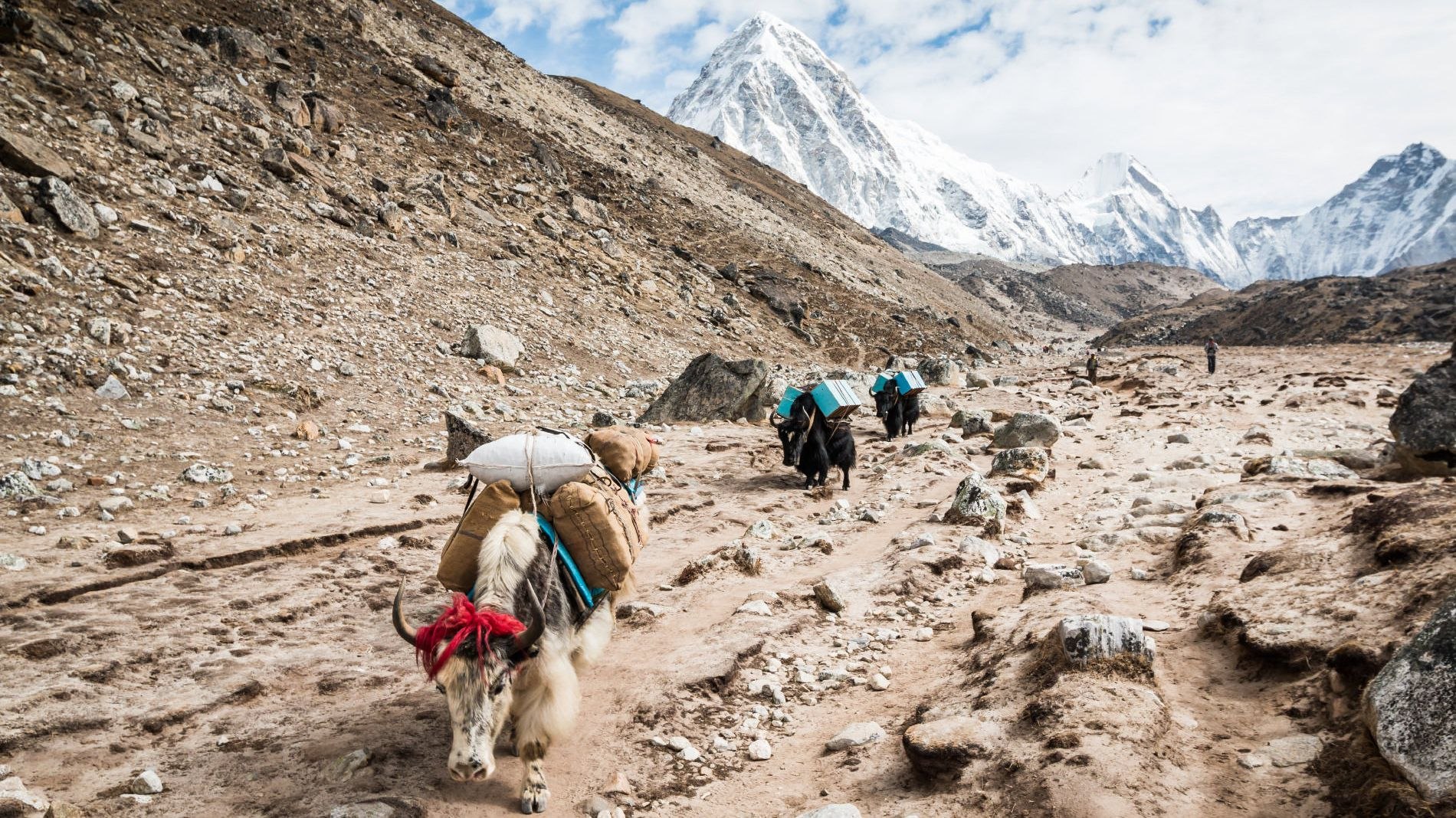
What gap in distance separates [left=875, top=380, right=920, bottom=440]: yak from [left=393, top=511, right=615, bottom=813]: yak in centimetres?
930

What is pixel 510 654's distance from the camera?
2.94 metres

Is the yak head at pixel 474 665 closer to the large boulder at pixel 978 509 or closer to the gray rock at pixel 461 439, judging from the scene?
the large boulder at pixel 978 509

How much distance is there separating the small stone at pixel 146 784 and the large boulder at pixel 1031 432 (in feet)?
32.0

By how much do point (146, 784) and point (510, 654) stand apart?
1.56m

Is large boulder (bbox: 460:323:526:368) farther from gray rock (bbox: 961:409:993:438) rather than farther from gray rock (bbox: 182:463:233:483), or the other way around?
gray rock (bbox: 961:409:993:438)

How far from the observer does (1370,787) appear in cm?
193

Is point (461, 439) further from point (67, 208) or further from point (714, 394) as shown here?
point (67, 208)

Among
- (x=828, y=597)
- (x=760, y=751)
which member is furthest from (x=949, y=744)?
(x=828, y=597)

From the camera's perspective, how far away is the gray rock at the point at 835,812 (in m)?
2.55

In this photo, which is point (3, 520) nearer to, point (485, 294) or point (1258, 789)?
point (1258, 789)

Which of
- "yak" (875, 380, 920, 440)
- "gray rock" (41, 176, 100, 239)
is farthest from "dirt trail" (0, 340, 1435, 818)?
"gray rock" (41, 176, 100, 239)

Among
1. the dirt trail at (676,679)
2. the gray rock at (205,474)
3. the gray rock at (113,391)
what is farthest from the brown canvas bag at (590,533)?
the gray rock at (113,391)

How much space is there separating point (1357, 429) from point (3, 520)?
16.0 m

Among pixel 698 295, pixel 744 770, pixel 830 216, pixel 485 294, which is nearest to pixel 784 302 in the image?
pixel 698 295
